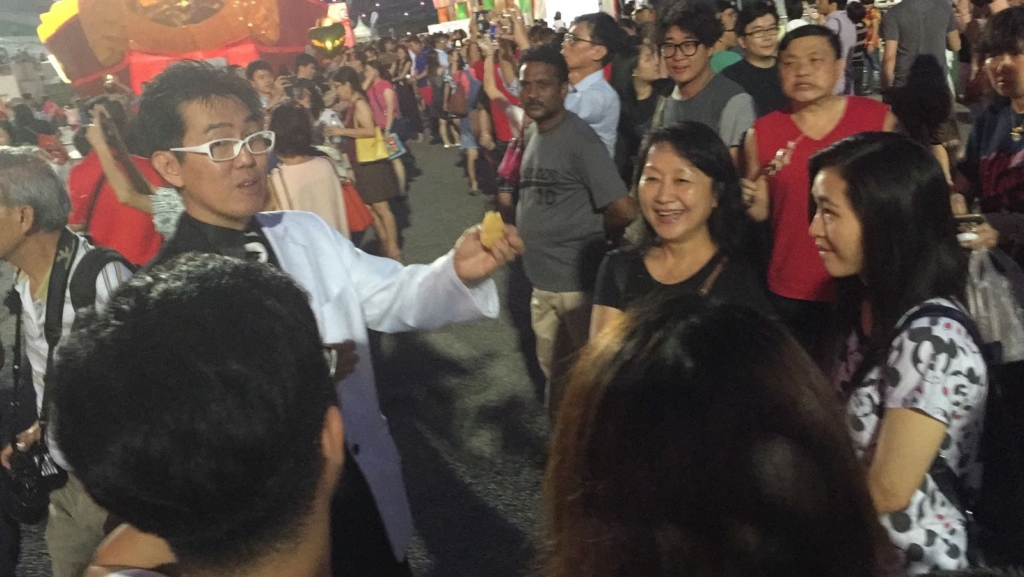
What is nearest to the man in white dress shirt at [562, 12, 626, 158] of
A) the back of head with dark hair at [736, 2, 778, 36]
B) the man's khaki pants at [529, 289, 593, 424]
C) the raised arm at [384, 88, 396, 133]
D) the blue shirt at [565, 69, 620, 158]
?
the blue shirt at [565, 69, 620, 158]

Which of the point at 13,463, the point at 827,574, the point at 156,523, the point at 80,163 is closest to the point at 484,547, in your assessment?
the point at 13,463

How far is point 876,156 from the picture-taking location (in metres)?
1.81

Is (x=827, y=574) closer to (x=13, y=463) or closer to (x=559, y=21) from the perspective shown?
(x=13, y=463)

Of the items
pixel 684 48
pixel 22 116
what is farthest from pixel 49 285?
pixel 22 116

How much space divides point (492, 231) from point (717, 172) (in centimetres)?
96

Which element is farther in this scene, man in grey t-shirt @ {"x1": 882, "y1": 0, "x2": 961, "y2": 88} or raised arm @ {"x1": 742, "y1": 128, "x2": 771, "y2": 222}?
man in grey t-shirt @ {"x1": 882, "y1": 0, "x2": 961, "y2": 88}

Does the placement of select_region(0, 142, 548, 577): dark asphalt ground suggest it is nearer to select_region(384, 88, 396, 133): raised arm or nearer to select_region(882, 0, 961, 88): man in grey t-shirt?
select_region(384, 88, 396, 133): raised arm

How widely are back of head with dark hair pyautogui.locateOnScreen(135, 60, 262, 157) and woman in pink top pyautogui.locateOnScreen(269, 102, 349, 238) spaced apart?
2.52 m

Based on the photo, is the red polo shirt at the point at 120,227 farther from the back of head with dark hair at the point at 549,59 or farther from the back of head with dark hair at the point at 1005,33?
the back of head with dark hair at the point at 1005,33

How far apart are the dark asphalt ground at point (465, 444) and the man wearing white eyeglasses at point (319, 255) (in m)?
0.65

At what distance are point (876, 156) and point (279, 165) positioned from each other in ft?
12.3

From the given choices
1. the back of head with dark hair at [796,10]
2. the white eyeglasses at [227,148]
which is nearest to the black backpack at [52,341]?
the white eyeglasses at [227,148]

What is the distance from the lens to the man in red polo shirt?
3822 millimetres

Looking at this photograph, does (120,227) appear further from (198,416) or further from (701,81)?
(198,416)
